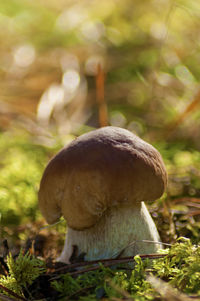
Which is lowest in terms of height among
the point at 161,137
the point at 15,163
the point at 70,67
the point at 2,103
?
the point at 15,163

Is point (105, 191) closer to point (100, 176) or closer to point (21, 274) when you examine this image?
point (100, 176)

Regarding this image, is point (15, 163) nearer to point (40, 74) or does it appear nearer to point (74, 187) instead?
point (74, 187)

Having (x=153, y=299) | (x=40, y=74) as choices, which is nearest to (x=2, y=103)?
(x=40, y=74)

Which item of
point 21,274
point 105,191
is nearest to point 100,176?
point 105,191

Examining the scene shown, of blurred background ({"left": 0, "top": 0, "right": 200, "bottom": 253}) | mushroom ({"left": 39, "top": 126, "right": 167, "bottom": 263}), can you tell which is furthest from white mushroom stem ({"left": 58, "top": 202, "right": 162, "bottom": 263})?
blurred background ({"left": 0, "top": 0, "right": 200, "bottom": 253})

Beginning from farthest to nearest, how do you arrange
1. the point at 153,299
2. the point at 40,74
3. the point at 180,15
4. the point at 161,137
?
the point at 180,15 < the point at 40,74 < the point at 161,137 < the point at 153,299

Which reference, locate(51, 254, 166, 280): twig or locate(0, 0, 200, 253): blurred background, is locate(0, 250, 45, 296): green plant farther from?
locate(0, 0, 200, 253): blurred background

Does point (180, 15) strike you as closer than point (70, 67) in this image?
No
